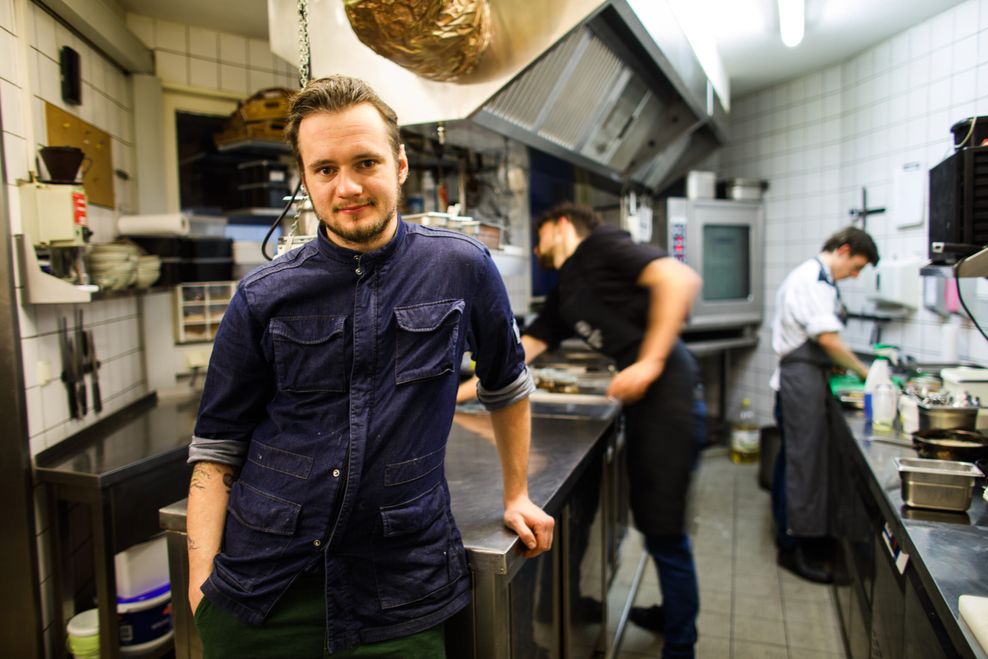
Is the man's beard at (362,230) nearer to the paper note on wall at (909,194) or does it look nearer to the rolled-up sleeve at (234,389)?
the rolled-up sleeve at (234,389)

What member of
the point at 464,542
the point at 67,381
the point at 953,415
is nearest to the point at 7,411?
the point at 67,381

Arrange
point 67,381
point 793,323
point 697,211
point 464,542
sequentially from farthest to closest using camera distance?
point 697,211 < point 793,323 < point 67,381 < point 464,542

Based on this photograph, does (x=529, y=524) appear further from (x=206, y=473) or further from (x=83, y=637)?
(x=83, y=637)

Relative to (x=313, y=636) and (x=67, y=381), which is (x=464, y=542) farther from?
(x=67, y=381)

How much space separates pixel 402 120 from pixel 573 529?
1.40 meters

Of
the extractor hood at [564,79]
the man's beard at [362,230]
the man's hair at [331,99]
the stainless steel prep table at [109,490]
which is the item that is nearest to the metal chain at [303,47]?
the extractor hood at [564,79]

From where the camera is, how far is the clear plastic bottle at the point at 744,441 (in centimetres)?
476

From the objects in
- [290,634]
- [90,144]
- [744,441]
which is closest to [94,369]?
[90,144]

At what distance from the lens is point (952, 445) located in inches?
73.9

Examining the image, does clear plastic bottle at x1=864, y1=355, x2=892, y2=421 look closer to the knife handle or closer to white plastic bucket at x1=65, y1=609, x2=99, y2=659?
white plastic bucket at x1=65, y1=609, x2=99, y2=659

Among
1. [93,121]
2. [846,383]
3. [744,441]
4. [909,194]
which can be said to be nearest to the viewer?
[93,121]

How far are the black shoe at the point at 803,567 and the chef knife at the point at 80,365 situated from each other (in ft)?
10.5

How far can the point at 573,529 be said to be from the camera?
199 centimetres

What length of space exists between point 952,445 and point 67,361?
9.69 ft
